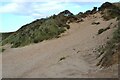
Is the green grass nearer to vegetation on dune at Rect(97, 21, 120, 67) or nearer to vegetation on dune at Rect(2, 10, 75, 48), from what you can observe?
vegetation on dune at Rect(2, 10, 75, 48)

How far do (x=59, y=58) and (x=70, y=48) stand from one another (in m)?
1.51

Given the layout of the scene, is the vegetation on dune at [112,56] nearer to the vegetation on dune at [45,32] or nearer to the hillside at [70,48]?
the hillside at [70,48]

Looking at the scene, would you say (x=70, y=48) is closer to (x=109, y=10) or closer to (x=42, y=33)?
(x=42, y=33)

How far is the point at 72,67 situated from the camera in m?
12.7

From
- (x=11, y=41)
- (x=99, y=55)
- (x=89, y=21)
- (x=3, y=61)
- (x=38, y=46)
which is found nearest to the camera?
(x=99, y=55)

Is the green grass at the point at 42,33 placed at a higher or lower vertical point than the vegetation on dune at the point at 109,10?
lower

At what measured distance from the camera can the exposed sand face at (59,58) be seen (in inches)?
484

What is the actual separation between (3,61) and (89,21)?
782 cm

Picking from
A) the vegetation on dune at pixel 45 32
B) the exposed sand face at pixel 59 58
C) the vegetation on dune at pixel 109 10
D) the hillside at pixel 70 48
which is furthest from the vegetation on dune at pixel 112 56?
the vegetation on dune at pixel 45 32

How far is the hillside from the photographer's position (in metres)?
12.1

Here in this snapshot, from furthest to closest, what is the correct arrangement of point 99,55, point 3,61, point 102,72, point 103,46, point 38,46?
1. point 38,46
2. point 3,61
3. point 103,46
4. point 99,55
5. point 102,72

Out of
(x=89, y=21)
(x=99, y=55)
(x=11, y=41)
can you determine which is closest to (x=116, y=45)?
(x=99, y=55)

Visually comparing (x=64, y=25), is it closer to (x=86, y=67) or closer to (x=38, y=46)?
(x=38, y=46)

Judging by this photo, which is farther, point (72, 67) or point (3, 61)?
point (3, 61)
